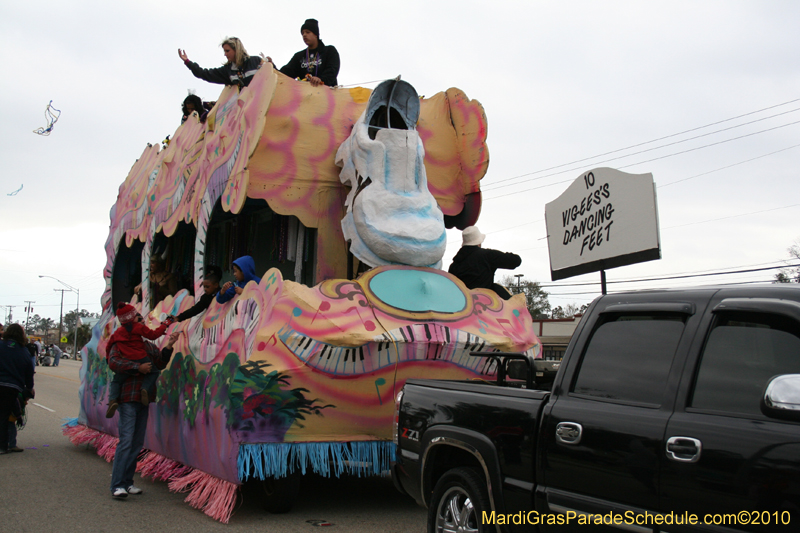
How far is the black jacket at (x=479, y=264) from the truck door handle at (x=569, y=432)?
4108 mm

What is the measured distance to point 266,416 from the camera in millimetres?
5750

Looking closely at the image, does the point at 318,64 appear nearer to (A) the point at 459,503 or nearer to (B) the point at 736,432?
(A) the point at 459,503

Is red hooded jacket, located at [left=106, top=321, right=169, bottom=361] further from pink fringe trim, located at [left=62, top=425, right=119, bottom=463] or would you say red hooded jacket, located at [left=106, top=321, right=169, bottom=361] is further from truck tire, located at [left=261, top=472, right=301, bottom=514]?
pink fringe trim, located at [left=62, top=425, right=119, bottom=463]

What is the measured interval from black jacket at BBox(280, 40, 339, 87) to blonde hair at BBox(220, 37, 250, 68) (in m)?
0.51

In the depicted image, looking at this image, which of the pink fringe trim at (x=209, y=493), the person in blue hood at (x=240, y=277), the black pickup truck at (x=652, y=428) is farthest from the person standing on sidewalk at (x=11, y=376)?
the black pickup truck at (x=652, y=428)

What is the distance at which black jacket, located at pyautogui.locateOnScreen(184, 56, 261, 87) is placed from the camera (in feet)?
27.0

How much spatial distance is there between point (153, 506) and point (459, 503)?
11.9ft

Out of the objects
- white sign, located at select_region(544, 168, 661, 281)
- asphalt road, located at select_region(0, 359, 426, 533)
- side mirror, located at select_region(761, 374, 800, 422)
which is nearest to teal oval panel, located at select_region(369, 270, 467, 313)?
asphalt road, located at select_region(0, 359, 426, 533)

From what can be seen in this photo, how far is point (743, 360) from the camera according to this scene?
2789 millimetres

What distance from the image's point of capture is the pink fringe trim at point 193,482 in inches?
232

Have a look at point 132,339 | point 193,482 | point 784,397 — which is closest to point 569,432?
point 784,397

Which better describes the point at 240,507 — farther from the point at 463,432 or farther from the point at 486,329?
the point at 463,432

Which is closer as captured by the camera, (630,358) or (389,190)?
(630,358)

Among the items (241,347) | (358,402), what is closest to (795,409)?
(358,402)
